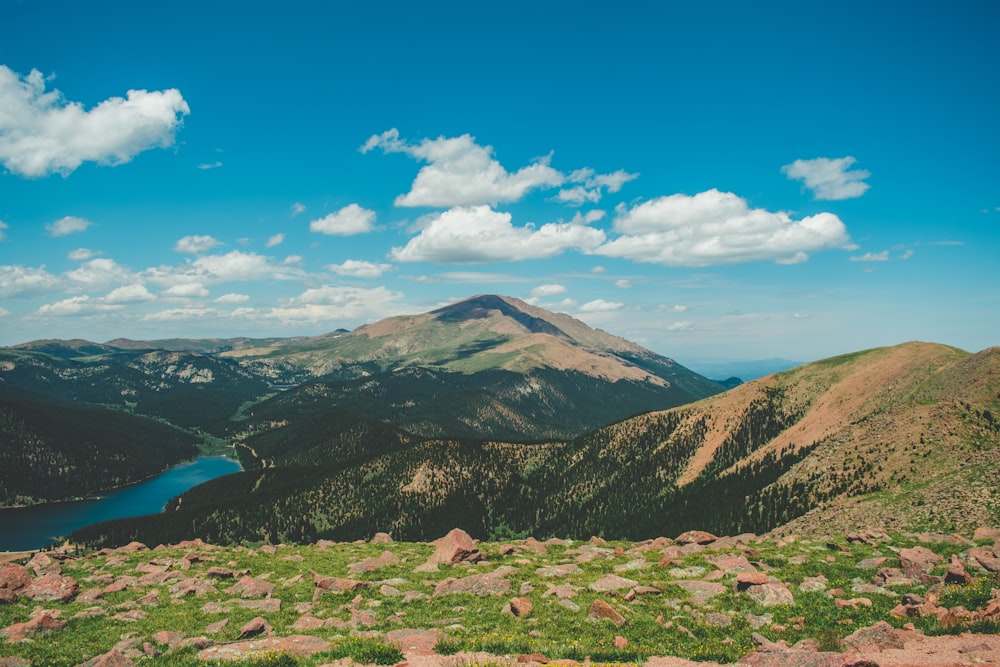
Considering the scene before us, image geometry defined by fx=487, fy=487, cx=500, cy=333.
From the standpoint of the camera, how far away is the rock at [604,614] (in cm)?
2798

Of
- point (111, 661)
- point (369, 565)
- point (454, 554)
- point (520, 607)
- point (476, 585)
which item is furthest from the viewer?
point (454, 554)

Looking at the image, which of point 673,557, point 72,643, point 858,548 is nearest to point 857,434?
point 858,548

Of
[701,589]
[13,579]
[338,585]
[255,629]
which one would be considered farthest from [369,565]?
[701,589]

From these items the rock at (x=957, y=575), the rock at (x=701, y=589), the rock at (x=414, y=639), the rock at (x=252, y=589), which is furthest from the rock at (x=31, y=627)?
the rock at (x=957, y=575)

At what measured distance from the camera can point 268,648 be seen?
24.6 m

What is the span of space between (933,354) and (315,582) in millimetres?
220054

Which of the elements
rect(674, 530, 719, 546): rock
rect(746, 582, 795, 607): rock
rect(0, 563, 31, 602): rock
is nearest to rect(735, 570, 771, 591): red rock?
rect(746, 582, 795, 607): rock

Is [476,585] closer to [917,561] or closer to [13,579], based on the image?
[917,561]

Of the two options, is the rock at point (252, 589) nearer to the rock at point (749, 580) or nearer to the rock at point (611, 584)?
the rock at point (611, 584)

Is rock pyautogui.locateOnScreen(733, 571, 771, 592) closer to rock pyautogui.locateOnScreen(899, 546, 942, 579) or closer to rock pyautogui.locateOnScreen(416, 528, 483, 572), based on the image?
rock pyautogui.locateOnScreen(899, 546, 942, 579)

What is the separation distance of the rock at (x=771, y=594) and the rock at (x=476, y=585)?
17.0m

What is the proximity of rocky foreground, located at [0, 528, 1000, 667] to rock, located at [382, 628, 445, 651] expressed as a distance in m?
0.16

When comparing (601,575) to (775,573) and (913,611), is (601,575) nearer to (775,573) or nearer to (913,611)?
(775,573)

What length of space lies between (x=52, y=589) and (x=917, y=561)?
68.2 m
